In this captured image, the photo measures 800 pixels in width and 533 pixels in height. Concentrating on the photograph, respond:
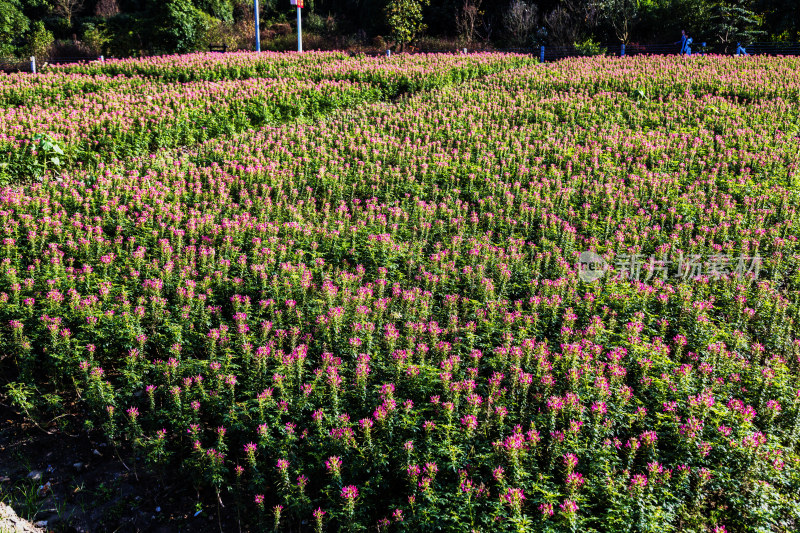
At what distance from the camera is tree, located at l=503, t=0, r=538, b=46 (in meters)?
32.6

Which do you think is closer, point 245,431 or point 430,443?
point 430,443

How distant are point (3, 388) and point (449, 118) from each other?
33.5ft

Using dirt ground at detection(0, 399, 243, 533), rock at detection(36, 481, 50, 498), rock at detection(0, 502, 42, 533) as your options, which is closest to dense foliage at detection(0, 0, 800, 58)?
dirt ground at detection(0, 399, 243, 533)

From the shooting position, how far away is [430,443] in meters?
4.07

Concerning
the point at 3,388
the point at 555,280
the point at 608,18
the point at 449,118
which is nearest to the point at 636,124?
the point at 449,118

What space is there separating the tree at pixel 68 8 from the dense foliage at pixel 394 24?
77 mm

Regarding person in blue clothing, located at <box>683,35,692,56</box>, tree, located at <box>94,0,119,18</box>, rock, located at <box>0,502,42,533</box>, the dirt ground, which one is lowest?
the dirt ground

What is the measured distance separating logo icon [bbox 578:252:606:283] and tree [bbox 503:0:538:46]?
28.4m

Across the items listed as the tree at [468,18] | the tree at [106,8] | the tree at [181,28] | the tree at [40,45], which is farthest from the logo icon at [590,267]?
the tree at [106,8]

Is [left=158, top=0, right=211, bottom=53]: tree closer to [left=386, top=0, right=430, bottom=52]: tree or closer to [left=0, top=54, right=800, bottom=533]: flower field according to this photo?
[left=386, top=0, right=430, bottom=52]: tree

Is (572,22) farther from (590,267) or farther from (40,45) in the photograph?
(590,267)

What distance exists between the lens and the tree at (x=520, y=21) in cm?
3259

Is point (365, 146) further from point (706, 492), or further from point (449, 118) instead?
point (706, 492)

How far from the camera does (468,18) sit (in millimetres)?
35875
